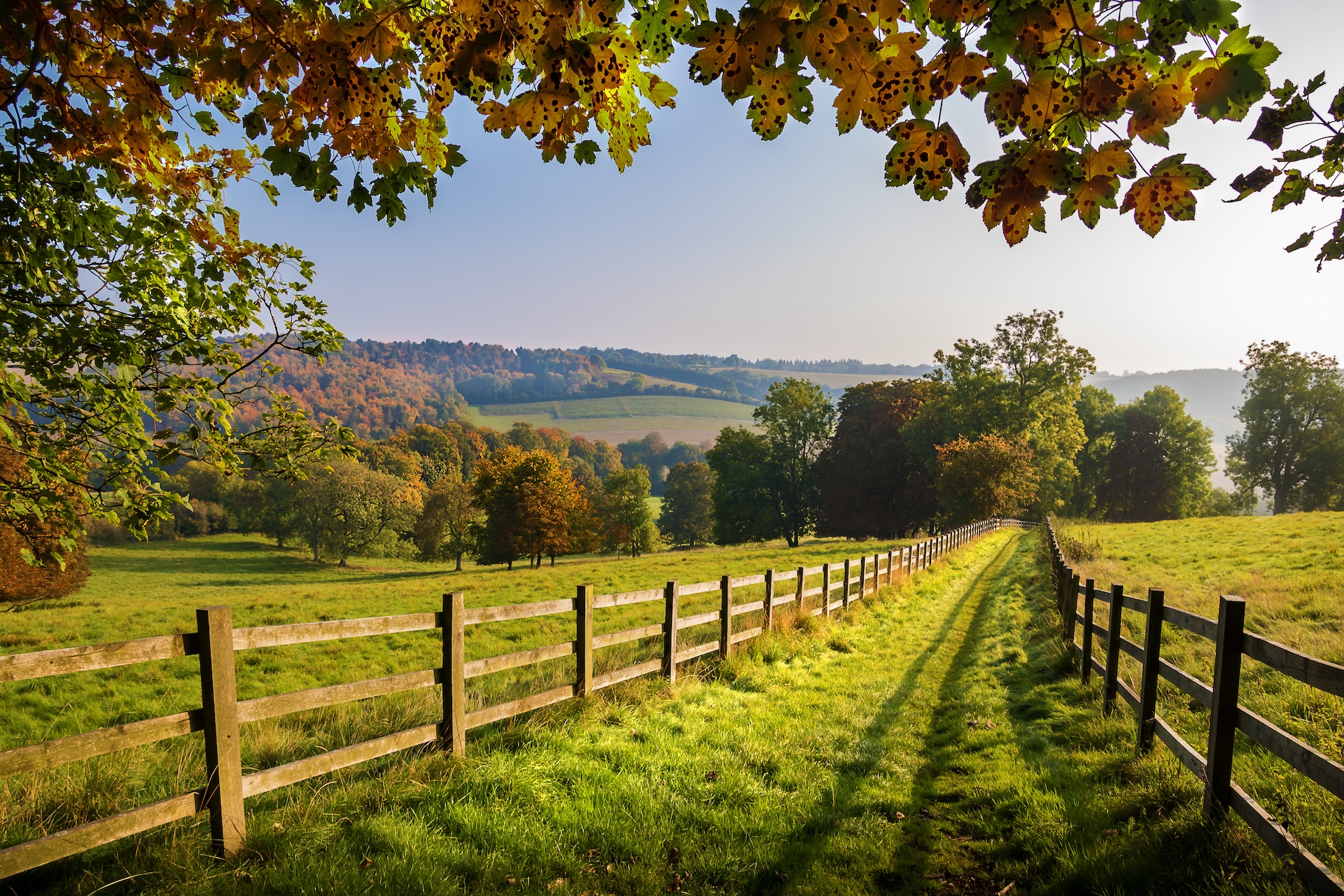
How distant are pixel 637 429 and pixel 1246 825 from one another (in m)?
185

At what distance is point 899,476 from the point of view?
5106 centimetres

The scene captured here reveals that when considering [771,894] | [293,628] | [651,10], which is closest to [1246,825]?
[771,894]

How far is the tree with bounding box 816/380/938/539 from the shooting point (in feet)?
165

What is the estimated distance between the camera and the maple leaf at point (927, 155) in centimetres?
203

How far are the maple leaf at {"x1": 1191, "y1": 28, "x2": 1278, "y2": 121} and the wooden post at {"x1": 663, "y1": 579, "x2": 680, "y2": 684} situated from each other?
605 cm

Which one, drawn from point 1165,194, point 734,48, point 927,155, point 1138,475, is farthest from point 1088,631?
point 1138,475

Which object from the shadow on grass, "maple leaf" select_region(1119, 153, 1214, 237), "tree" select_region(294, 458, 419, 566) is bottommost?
"tree" select_region(294, 458, 419, 566)

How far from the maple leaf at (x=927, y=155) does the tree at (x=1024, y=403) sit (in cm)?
4849

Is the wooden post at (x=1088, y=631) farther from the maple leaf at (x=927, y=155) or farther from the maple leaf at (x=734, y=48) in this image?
Result: the maple leaf at (x=734, y=48)

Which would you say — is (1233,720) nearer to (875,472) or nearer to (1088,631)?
(1088,631)

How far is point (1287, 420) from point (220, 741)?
71.6 m

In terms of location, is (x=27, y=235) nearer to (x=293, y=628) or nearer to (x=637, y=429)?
(x=293, y=628)

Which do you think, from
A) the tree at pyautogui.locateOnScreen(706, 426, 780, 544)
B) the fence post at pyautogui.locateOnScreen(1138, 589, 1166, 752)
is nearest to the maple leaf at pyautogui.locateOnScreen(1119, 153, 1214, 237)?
the fence post at pyautogui.locateOnScreen(1138, 589, 1166, 752)

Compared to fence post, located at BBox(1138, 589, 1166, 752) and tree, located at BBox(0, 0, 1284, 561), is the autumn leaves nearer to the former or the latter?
tree, located at BBox(0, 0, 1284, 561)
